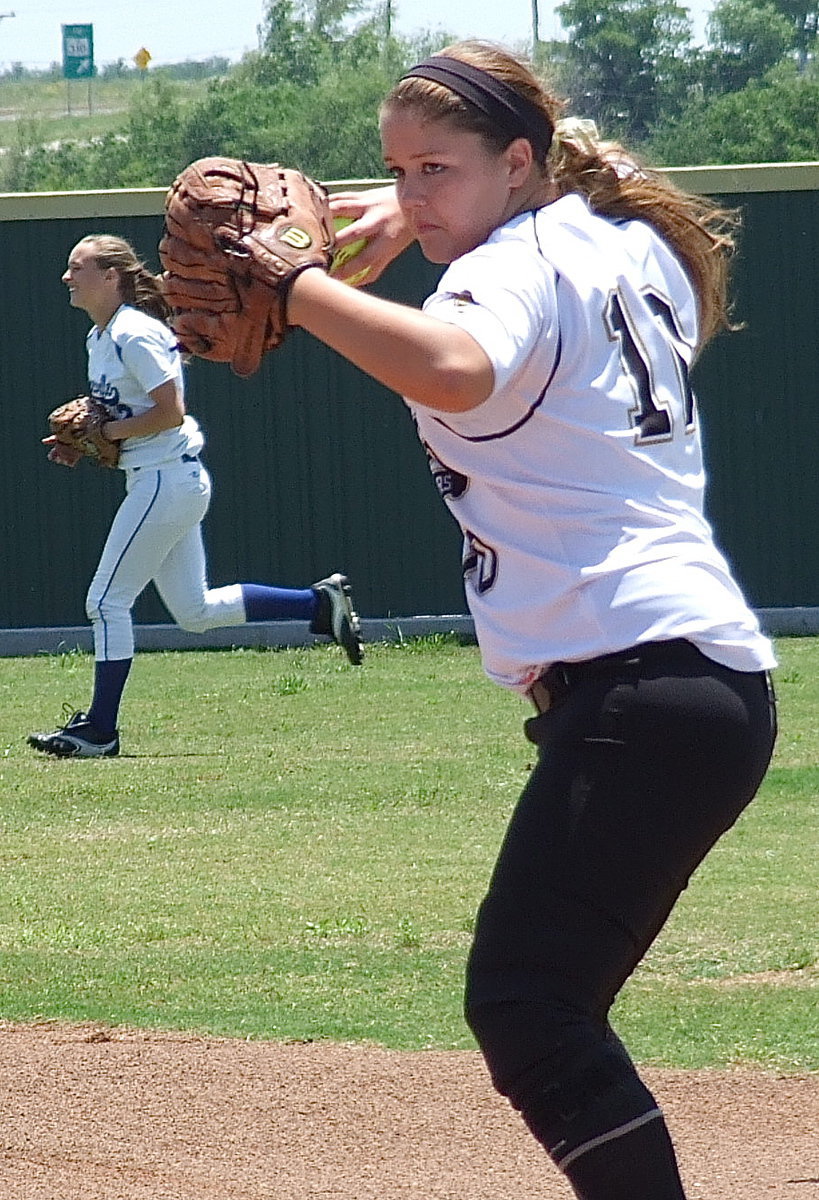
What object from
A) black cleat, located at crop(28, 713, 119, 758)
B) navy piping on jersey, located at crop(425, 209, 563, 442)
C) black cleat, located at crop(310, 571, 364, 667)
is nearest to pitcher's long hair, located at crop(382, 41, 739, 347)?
navy piping on jersey, located at crop(425, 209, 563, 442)

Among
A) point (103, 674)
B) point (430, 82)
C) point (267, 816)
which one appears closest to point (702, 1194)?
point (430, 82)

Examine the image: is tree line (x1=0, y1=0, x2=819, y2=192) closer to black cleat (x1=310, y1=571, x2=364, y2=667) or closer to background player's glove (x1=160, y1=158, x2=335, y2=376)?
black cleat (x1=310, y1=571, x2=364, y2=667)

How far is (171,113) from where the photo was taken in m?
49.1

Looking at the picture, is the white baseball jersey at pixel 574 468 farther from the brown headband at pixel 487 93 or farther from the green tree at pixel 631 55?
the green tree at pixel 631 55

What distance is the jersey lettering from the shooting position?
2641 mm

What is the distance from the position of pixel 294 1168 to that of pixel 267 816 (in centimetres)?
346

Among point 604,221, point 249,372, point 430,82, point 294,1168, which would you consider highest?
point 430,82

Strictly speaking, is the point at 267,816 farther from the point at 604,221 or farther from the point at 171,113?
the point at 171,113

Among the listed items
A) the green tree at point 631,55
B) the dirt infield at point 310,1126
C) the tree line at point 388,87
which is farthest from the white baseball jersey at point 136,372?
the green tree at point 631,55

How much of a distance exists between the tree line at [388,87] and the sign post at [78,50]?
307cm

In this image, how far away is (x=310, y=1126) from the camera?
4.03m

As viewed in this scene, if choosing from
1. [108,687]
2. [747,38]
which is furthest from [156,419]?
[747,38]

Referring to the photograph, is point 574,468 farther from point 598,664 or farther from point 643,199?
point 643,199

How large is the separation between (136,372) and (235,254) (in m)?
5.83
